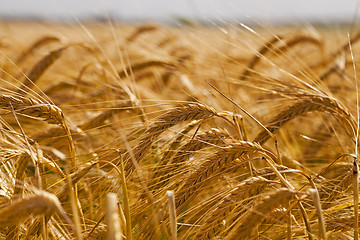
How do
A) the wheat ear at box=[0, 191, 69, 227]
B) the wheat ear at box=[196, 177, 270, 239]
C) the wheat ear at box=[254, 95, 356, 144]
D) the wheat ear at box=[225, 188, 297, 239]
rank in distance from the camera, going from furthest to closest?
the wheat ear at box=[254, 95, 356, 144] < the wheat ear at box=[196, 177, 270, 239] < the wheat ear at box=[225, 188, 297, 239] < the wheat ear at box=[0, 191, 69, 227]

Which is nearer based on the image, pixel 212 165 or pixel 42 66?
pixel 212 165

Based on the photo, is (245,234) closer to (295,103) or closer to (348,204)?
(348,204)

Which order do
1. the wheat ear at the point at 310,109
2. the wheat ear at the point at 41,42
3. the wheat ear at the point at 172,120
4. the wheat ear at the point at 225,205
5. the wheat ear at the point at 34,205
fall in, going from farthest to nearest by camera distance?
the wheat ear at the point at 41,42 → the wheat ear at the point at 310,109 → the wheat ear at the point at 172,120 → the wheat ear at the point at 225,205 → the wheat ear at the point at 34,205

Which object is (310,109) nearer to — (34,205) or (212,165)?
(212,165)

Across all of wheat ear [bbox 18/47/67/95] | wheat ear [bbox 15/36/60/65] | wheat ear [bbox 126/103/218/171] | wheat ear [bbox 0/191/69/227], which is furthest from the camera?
wheat ear [bbox 15/36/60/65]

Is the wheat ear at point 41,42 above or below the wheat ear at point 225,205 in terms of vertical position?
below

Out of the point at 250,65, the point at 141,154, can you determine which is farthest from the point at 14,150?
the point at 250,65

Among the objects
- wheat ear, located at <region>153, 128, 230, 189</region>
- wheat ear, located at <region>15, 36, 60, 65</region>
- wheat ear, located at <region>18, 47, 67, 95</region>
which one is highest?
wheat ear, located at <region>153, 128, 230, 189</region>

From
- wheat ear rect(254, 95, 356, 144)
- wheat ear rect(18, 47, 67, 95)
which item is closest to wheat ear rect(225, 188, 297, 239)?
wheat ear rect(254, 95, 356, 144)

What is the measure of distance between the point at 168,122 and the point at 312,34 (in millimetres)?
2632

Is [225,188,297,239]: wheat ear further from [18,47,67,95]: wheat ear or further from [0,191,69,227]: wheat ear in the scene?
[18,47,67,95]: wheat ear

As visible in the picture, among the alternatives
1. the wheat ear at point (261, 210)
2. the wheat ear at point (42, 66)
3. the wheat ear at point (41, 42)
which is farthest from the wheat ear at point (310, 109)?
the wheat ear at point (41, 42)

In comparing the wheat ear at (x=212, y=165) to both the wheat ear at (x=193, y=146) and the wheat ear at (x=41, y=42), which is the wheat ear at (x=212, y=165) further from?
the wheat ear at (x=41, y=42)

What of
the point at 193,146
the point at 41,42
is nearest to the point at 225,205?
the point at 193,146
